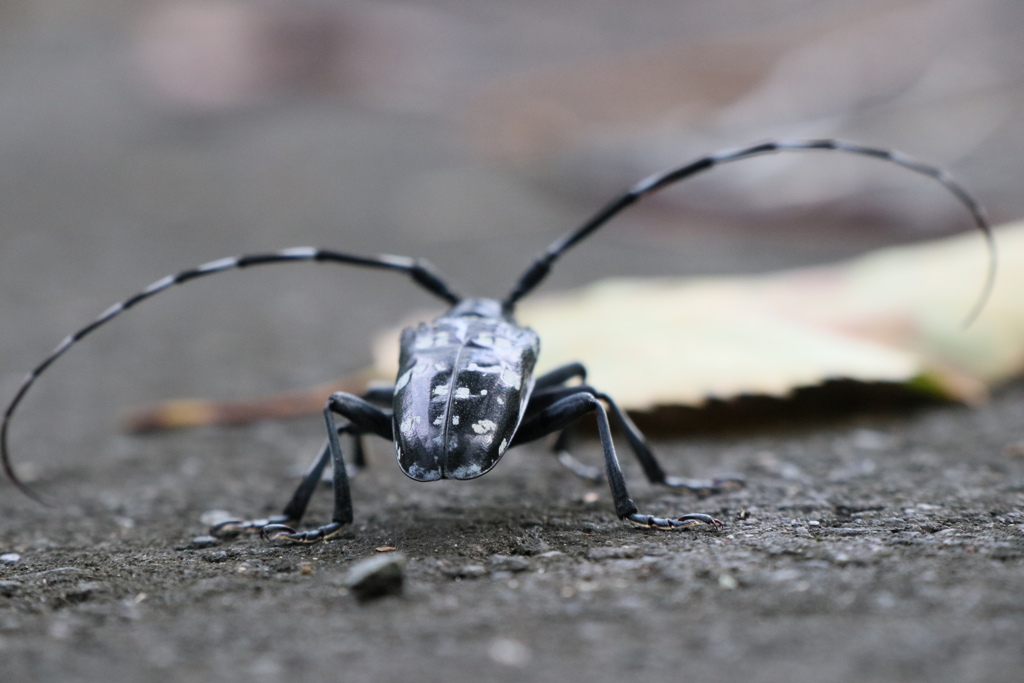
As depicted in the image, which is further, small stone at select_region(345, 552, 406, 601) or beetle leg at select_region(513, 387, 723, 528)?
beetle leg at select_region(513, 387, 723, 528)

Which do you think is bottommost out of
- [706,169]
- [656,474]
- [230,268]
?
[656,474]

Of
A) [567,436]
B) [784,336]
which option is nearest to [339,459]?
[567,436]

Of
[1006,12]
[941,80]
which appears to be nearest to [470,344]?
[941,80]

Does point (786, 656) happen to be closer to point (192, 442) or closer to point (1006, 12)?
point (192, 442)

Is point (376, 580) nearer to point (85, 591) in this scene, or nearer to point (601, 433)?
point (85, 591)

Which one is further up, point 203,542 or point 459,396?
point 459,396

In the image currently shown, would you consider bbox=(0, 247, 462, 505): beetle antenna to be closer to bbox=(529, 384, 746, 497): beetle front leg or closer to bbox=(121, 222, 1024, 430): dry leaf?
bbox=(529, 384, 746, 497): beetle front leg

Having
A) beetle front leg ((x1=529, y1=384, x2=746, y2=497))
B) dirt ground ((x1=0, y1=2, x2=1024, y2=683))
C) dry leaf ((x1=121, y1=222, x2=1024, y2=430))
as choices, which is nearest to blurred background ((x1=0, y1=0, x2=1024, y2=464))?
dirt ground ((x1=0, y1=2, x2=1024, y2=683))
